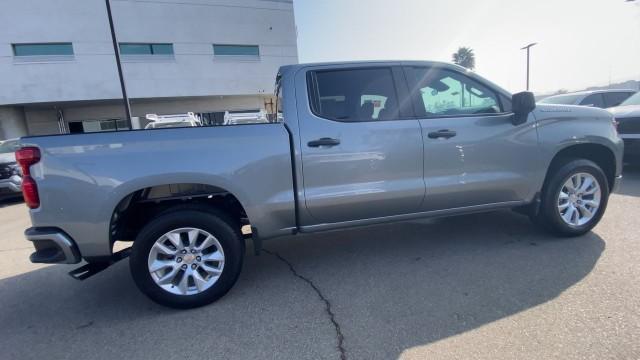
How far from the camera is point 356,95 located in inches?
124

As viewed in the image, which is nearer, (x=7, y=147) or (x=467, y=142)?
(x=467, y=142)

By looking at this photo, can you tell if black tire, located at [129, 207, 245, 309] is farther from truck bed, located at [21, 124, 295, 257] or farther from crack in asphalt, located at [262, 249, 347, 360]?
crack in asphalt, located at [262, 249, 347, 360]

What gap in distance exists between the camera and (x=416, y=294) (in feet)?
9.11

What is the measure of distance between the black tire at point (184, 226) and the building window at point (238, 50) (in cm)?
2195

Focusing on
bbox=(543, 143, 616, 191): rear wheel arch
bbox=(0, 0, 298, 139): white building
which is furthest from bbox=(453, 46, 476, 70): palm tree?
bbox=(543, 143, 616, 191): rear wheel arch

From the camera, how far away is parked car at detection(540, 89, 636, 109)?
868cm

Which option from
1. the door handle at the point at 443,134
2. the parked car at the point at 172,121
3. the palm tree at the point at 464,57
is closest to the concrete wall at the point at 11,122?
the parked car at the point at 172,121

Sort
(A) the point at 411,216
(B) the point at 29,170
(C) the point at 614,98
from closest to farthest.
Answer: (B) the point at 29,170 < (A) the point at 411,216 < (C) the point at 614,98

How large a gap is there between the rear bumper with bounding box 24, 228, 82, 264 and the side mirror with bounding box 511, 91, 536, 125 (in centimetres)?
408

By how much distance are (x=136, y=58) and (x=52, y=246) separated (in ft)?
71.9

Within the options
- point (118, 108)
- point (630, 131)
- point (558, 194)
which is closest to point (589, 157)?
point (558, 194)

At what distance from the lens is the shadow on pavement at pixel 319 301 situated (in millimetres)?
2314

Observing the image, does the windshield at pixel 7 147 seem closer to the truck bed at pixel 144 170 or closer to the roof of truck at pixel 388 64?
the truck bed at pixel 144 170

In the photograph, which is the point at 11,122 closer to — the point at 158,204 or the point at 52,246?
the point at 52,246
